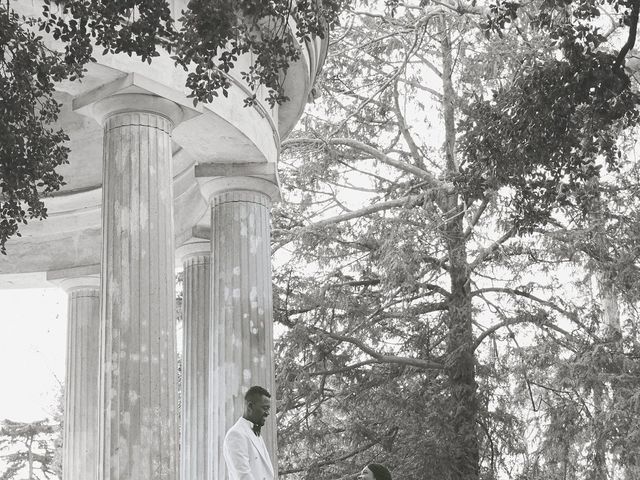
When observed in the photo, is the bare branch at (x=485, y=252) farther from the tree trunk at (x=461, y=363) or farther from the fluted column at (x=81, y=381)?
the fluted column at (x=81, y=381)

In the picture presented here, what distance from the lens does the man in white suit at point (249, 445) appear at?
12250 millimetres

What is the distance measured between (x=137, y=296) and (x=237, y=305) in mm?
3520

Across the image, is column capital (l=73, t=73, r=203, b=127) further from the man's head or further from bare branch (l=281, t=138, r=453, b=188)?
bare branch (l=281, t=138, r=453, b=188)

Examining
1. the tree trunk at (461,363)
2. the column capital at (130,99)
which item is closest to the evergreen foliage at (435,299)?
the tree trunk at (461,363)

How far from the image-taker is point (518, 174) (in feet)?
45.6

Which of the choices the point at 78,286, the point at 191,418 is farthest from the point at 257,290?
the point at 78,286

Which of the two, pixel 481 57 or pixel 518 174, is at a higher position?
pixel 481 57

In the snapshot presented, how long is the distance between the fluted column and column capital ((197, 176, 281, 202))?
7125mm

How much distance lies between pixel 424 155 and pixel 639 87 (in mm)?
7258

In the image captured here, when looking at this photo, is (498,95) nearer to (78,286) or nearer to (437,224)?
(78,286)

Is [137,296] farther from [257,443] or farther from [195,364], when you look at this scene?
[195,364]

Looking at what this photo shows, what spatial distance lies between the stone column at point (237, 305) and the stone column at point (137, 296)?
9.38 feet

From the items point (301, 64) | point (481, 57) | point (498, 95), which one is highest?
point (481, 57)

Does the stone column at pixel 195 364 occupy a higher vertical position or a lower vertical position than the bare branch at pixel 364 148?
lower
